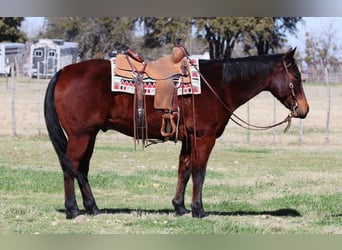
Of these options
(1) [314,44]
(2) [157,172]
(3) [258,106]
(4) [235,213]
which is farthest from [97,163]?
(1) [314,44]

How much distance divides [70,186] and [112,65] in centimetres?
149

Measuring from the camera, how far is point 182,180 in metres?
8.23

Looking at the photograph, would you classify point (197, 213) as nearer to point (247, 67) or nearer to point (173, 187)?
point (247, 67)

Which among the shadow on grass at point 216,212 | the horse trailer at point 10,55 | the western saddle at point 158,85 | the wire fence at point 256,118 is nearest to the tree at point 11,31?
the horse trailer at point 10,55

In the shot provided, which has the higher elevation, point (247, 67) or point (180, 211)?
point (247, 67)

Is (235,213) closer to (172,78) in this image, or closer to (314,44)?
(172,78)

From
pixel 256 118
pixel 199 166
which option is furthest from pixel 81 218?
pixel 256 118

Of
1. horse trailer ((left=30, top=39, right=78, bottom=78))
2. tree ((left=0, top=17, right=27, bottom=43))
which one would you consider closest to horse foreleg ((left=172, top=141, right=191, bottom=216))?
horse trailer ((left=30, top=39, right=78, bottom=78))

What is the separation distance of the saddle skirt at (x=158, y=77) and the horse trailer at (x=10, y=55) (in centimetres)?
2942

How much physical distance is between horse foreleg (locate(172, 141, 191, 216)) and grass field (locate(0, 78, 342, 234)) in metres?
0.18

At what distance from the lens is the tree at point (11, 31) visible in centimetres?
4227

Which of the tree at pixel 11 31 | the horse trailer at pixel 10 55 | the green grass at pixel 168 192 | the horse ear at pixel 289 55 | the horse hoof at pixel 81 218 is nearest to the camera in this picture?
the green grass at pixel 168 192

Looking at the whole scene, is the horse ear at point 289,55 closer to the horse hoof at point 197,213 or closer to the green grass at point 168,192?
the green grass at point 168,192

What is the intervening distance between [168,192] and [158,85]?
277 centimetres
